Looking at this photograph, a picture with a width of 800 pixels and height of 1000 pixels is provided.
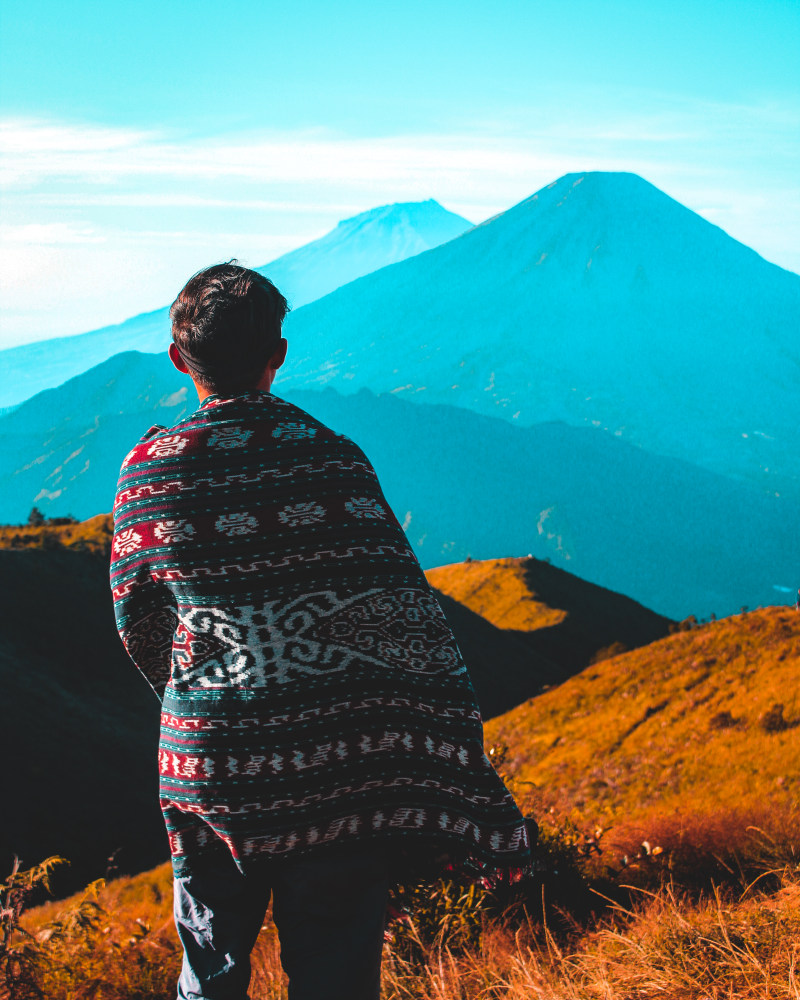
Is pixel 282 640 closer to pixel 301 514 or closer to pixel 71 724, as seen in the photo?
pixel 301 514

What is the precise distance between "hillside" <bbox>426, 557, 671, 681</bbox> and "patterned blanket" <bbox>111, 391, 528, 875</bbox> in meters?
58.8

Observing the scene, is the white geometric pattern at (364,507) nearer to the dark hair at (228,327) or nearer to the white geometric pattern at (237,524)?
the white geometric pattern at (237,524)

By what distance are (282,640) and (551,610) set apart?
6952cm

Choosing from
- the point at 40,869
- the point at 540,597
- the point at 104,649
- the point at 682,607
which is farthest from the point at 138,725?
the point at 682,607

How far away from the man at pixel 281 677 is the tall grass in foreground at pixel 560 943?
979 millimetres

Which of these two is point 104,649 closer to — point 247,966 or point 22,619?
point 22,619

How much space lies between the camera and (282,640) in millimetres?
1474

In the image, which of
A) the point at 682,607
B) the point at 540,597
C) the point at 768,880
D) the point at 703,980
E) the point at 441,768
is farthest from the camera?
the point at 682,607

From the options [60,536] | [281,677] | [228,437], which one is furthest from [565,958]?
[60,536]

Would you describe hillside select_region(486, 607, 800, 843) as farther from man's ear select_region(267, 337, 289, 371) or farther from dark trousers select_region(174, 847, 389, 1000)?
man's ear select_region(267, 337, 289, 371)

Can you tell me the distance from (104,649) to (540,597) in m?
45.6

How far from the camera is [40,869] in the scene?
2.83 m

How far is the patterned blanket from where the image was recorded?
1479mm

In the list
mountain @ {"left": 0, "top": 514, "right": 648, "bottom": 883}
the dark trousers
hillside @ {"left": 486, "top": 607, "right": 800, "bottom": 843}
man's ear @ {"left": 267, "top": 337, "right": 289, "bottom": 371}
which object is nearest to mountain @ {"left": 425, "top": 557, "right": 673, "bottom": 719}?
mountain @ {"left": 0, "top": 514, "right": 648, "bottom": 883}
